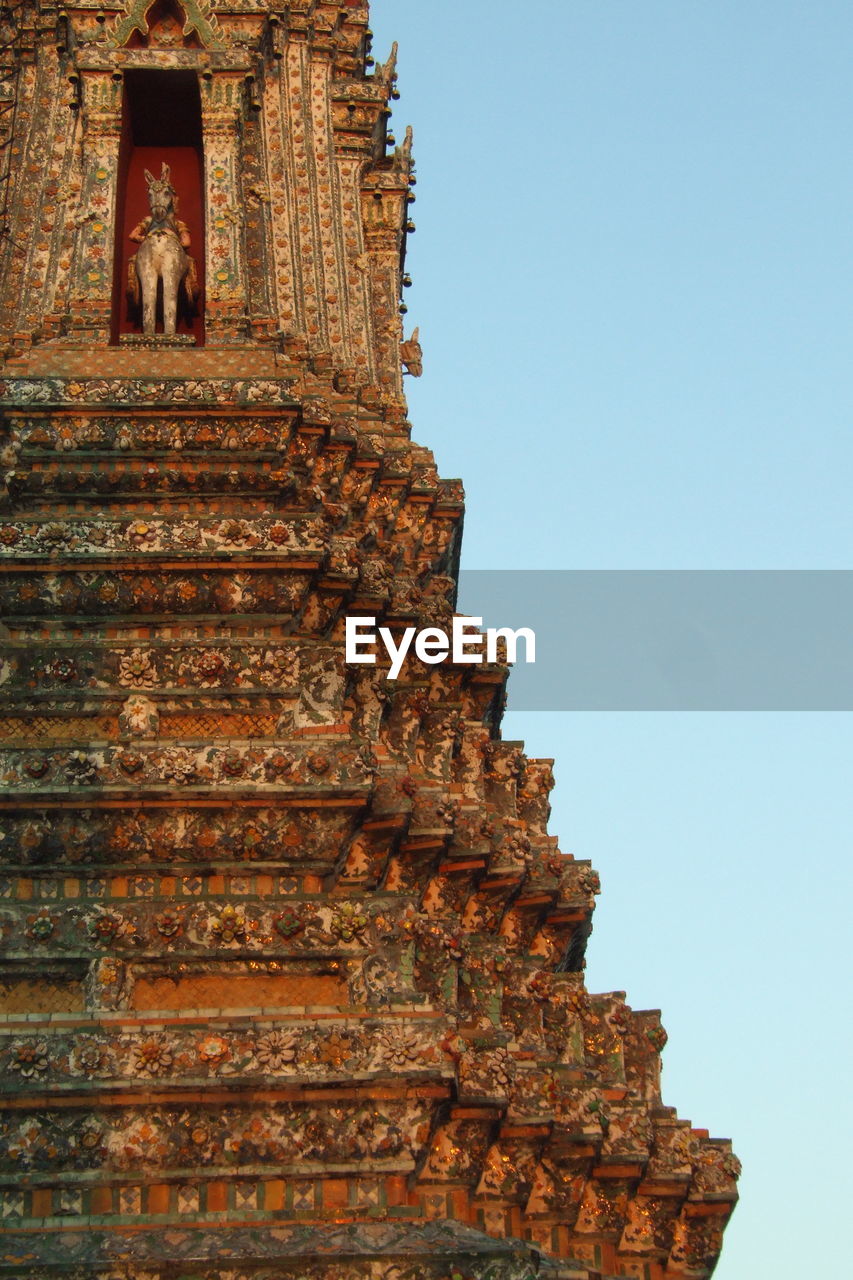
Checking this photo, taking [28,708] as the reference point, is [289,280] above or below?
above

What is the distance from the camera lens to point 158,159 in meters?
23.6

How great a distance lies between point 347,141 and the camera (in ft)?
82.1

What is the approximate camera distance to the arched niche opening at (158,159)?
2195cm

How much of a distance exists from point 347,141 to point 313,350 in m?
3.72

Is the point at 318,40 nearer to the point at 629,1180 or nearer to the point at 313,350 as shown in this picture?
the point at 313,350

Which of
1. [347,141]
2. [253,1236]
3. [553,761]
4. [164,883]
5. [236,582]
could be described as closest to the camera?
[253,1236]

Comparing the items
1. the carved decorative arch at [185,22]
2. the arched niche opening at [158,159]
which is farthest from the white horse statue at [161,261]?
the carved decorative arch at [185,22]

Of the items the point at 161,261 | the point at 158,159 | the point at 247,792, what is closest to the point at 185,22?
the point at 158,159

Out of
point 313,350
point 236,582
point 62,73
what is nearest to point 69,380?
point 236,582

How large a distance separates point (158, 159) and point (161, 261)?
2.64 metres

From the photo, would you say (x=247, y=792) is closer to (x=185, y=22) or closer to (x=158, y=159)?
(x=158, y=159)

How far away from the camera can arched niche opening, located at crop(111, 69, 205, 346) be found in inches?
864

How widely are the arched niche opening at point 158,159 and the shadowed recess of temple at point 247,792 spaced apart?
0.18 feet

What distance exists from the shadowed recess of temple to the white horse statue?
4 cm
